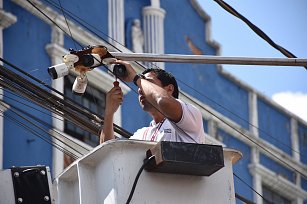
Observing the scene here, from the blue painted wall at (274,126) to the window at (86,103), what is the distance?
5.34m

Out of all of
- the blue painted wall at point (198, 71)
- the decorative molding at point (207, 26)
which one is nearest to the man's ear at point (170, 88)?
the blue painted wall at point (198, 71)

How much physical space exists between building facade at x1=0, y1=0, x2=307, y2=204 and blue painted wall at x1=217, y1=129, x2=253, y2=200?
0.7 inches

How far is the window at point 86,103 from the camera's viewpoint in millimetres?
16953

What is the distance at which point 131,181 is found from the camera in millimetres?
7078

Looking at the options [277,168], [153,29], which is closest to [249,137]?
[277,168]

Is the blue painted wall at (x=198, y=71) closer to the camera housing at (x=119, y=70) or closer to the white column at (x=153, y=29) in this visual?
the white column at (x=153, y=29)

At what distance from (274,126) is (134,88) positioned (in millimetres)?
5341

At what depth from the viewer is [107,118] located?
830 cm

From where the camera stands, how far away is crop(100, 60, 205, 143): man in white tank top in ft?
25.2

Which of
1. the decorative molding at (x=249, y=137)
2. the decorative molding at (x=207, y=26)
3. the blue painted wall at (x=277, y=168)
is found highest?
the decorative molding at (x=207, y=26)

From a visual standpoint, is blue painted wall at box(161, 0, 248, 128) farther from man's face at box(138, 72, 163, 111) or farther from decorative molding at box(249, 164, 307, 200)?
man's face at box(138, 72, 163, 111)

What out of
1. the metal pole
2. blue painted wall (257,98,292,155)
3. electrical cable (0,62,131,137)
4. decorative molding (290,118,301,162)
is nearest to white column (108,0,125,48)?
blue painted wall (257,98,292,155)

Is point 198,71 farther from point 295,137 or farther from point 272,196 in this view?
point 295,137

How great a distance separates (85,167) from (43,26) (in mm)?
9649
